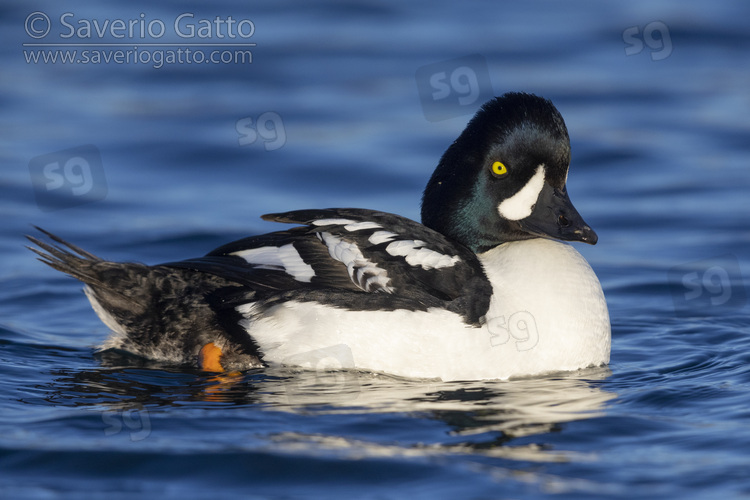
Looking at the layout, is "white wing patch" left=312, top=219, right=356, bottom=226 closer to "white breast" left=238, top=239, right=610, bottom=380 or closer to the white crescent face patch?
"white breast" left=238, top=239, right=610, bottom=380

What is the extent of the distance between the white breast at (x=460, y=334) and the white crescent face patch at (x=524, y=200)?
272mm

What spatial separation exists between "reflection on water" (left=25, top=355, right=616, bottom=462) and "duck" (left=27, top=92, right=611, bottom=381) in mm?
93

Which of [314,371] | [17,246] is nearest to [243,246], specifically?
[314,371]

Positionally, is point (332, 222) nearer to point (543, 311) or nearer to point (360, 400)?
point (360, 400)

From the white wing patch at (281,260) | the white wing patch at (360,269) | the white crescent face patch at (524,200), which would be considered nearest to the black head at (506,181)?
the white crescent face patch at (524,200)

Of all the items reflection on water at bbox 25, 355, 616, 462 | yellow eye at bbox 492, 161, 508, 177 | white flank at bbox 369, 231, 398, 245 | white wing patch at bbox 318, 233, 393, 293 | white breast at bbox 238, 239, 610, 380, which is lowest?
reflection on water at bbox 25, 355, 616, 462

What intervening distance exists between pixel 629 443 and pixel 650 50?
1022 cm

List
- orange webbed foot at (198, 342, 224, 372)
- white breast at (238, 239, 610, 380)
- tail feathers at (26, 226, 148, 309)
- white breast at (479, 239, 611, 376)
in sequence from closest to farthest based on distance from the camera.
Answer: white breast at (238, 239, 610, 380) → white breast at (479, 239, 611, 376) → orange webbed foot at (198, 342, 224, 372) → tail feathers at (26, 226, 148, 309)

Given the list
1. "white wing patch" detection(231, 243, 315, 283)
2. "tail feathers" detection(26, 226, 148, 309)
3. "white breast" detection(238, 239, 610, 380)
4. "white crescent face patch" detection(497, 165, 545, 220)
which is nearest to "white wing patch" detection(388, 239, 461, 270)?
"white breast" detection(238, 239, 610, 380)

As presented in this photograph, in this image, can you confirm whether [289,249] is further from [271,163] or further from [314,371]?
[271,163]

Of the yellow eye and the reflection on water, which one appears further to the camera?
the yellow eye

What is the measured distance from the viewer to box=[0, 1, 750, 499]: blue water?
5.31 meters

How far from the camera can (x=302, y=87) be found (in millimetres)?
13172

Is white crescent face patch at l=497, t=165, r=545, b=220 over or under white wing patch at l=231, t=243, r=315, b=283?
over
